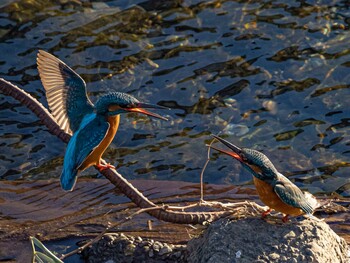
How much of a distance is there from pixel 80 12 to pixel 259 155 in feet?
18.2

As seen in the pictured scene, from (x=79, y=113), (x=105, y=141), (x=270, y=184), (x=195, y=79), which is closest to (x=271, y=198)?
(x=270, y=184)

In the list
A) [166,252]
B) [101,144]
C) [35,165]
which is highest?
[101,144]

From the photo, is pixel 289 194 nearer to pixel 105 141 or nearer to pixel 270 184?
pixel 270 184

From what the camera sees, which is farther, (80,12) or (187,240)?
(80,12)

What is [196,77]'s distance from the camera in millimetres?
8711

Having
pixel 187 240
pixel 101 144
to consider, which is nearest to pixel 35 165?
pixel 187 240

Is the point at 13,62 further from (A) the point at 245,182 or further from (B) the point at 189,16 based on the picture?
(A) the point at 245,182

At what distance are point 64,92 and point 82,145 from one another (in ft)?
1.64

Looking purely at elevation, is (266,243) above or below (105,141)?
below

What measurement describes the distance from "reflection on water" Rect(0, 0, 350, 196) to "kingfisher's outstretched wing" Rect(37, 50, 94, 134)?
8.45ft

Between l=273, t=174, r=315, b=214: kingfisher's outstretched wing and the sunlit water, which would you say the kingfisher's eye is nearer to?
l=273, t=174, r=315, b=214: kingfisher's outstretched wing

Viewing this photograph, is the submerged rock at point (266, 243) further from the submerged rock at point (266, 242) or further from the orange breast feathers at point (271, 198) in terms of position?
the orange breast feathers at point (271, 198)

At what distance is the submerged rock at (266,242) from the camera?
463 cm

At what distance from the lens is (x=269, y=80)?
8.66 m
